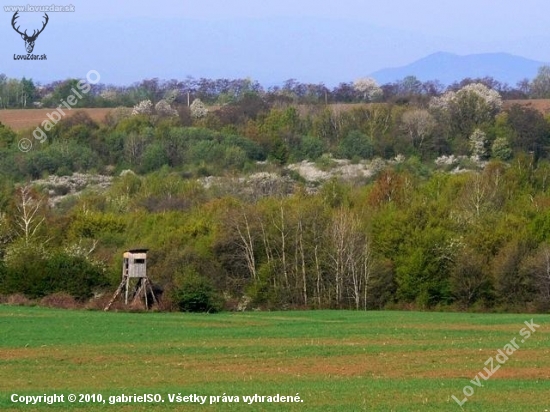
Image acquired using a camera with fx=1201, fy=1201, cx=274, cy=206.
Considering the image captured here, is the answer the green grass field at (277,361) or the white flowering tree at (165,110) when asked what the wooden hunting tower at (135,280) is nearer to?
the green grass field at (277,361)

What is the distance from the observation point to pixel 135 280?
66375 mm

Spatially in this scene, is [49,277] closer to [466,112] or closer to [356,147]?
[356,147]

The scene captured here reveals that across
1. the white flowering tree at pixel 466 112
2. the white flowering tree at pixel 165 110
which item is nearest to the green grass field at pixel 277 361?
the white flowering tree at pixel 466 112

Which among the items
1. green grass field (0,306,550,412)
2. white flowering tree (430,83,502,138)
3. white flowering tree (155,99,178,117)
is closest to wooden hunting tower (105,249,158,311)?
green grass field (0,306,550,412)

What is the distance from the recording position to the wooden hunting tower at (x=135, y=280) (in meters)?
63.6

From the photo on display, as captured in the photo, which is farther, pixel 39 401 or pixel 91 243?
pixel 91 243

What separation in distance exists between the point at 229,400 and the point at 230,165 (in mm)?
114117

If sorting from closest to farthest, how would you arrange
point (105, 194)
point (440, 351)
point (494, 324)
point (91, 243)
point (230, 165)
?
point (440, 351) < point (494, 324) < point (91, 243) < point (105, 194) < point (230, 165)

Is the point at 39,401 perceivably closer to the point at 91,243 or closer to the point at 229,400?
the point at 229,400

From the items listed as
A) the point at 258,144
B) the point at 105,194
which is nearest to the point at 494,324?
the point at 105,194

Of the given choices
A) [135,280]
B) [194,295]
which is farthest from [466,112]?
[194,295]

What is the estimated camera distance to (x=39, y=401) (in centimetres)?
2580

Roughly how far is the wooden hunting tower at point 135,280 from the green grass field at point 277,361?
26.6 feet

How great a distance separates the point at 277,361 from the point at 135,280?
1247 inches
